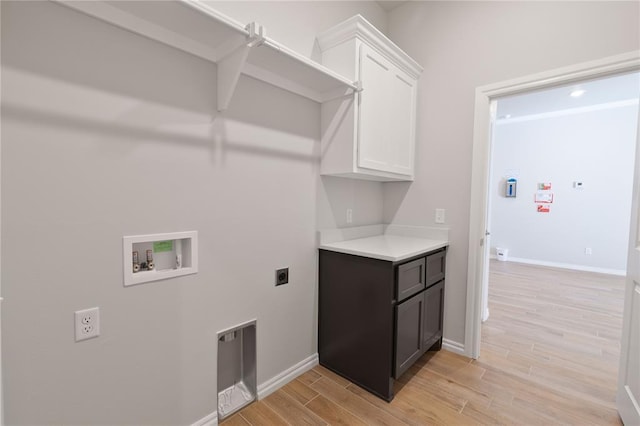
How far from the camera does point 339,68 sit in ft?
6.42

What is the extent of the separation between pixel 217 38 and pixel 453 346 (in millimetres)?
2694

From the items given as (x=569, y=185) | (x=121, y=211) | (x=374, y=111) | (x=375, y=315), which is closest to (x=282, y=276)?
(x=375, y=315)

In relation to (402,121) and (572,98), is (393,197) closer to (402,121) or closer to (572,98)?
(402,121)

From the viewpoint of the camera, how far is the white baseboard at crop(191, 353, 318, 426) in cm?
156

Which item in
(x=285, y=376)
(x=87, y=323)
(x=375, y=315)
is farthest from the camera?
(x=285, y=376)

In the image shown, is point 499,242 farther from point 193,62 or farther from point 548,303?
point 193,62

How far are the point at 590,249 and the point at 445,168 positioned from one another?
4.59 metres

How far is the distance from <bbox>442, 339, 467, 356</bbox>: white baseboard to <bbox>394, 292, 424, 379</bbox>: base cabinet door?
1.65 feet


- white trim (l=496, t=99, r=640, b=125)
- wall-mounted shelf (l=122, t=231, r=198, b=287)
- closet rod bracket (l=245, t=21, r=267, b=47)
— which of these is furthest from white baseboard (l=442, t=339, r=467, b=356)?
white trim (l=496, t=99, r=640, b=125)

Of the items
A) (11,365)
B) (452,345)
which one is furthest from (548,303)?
(11,365)

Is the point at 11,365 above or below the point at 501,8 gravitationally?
below

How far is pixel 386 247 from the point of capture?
2053 mm

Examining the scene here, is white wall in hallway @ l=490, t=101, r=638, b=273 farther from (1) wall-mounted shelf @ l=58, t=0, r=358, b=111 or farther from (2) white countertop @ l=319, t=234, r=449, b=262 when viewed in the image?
(1) wall-mounted shelf @ l=58, t=0, r=358, b=111

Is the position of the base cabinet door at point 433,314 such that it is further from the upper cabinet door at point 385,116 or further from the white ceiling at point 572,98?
the white ceiling at point 572,98
